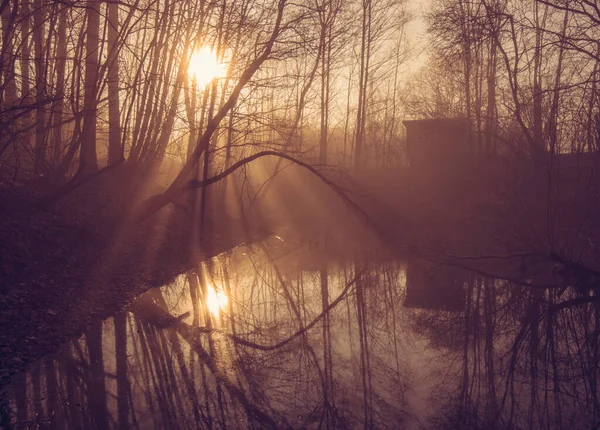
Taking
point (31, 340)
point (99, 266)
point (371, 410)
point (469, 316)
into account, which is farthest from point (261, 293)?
point (371, 410)

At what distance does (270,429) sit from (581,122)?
363 inches

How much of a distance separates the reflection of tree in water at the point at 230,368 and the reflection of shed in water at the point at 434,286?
1.69 ft

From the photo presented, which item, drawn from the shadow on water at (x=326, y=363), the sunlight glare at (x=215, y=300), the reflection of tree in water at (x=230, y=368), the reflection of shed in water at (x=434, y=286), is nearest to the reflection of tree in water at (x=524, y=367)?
the shadow on water at (x=326, y=363)

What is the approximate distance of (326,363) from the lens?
6492 millimetres

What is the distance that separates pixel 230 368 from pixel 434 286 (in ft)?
19.8

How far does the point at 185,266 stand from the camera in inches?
517

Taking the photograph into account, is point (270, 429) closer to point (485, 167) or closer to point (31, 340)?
point (31, 340)

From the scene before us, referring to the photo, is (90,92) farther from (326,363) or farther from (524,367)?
(524,367)

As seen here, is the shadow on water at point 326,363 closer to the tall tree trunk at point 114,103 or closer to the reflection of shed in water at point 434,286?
the reflection of shed in water at point 434,286

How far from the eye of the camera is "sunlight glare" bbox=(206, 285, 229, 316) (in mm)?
9211

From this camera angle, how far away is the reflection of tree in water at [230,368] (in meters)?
5.02

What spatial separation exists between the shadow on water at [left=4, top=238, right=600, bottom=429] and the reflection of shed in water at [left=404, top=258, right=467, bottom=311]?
0.08 metres

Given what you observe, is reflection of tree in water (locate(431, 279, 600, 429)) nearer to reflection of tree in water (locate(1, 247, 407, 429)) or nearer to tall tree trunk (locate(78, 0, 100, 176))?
reflection of tree in water (locate(1, 247, 407, 429))

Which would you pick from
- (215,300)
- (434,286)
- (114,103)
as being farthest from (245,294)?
(114,103)
